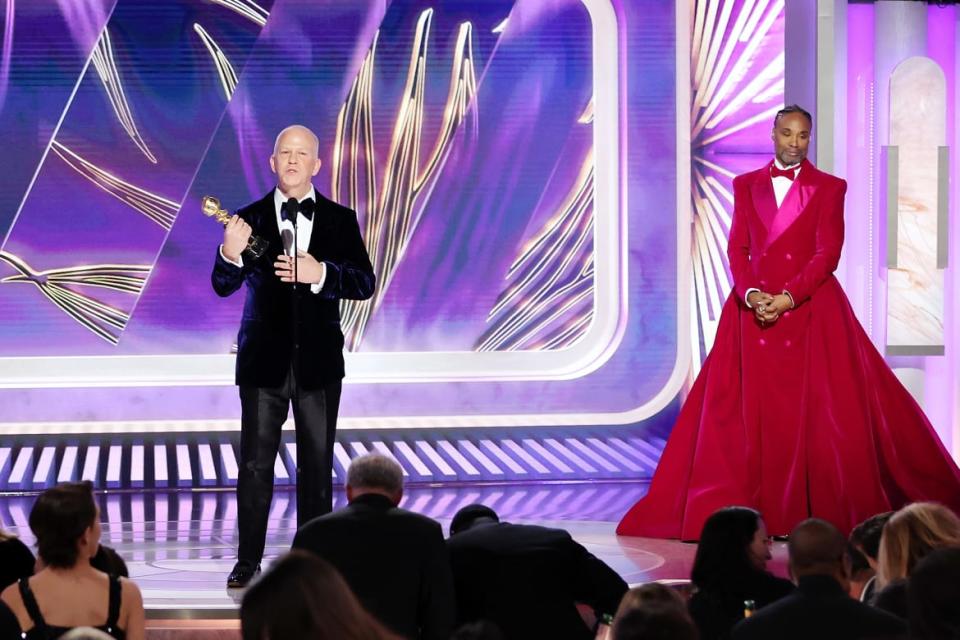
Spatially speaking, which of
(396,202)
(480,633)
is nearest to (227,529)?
(396,202)

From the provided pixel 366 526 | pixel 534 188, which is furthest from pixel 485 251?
pixel 366 526

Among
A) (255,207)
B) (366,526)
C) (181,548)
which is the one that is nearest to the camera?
(366,526)

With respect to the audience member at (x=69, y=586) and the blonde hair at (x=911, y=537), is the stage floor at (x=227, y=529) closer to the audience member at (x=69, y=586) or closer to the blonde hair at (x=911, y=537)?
the audience member at (x=69, y=586)

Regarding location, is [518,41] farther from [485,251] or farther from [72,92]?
[72,92]

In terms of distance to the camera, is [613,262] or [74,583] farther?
[613,262]

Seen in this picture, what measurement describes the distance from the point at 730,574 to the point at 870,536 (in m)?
0.46

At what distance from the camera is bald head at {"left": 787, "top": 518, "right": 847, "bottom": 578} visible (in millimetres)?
2758

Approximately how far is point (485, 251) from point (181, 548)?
2738 millimetres

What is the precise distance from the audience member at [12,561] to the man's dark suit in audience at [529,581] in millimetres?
928

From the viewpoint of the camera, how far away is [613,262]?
24.5 feet

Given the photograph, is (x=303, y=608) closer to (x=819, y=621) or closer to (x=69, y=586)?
(x=819, y=621)

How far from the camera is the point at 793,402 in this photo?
18.0ft

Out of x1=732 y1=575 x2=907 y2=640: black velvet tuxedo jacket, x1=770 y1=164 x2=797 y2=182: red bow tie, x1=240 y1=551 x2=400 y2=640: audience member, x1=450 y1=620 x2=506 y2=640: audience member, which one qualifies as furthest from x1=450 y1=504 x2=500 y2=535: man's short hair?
x1=770 y1=164 x2=797 y2=182: red bow tie

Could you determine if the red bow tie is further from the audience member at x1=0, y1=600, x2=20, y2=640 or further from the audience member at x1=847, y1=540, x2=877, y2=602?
the audience member at x1=0, y1=600, x2=20, y2=640
